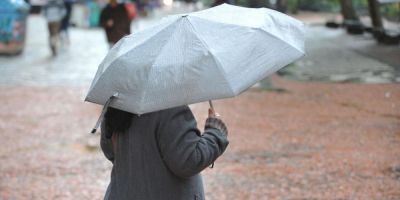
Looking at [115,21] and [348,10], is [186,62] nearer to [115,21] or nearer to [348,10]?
[115,21]

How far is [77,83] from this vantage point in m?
13.4

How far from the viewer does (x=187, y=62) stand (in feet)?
8.93

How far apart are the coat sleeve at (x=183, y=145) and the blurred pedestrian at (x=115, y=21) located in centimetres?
973

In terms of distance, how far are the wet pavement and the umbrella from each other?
3.06m

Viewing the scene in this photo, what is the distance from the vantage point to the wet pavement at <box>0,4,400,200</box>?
615cm

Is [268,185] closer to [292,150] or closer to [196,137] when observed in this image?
[292,150]

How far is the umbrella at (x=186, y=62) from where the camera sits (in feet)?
8.87

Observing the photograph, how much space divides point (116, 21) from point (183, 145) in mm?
9881

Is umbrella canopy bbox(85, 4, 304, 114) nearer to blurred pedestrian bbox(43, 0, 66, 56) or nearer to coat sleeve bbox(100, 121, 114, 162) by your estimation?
coat sleeve bbox(100, 121, 114, 162)

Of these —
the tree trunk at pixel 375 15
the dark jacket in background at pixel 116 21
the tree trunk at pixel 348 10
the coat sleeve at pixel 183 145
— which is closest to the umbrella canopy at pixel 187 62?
the coat sleeve at pixel 183 145

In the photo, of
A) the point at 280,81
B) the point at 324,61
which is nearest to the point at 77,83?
the point at 280,81

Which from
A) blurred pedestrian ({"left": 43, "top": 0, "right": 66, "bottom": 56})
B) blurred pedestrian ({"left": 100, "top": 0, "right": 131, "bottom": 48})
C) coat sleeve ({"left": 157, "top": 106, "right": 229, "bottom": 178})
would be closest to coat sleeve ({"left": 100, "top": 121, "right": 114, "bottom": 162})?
coat sleeve ({"left": 157, "top": 106, "right": 229, "bottom": 178})

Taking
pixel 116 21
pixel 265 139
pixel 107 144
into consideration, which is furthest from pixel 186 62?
pixel 116 21

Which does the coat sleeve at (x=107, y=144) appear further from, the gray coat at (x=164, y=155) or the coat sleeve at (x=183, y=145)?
the coat sleeve at (x=183, y=145)
